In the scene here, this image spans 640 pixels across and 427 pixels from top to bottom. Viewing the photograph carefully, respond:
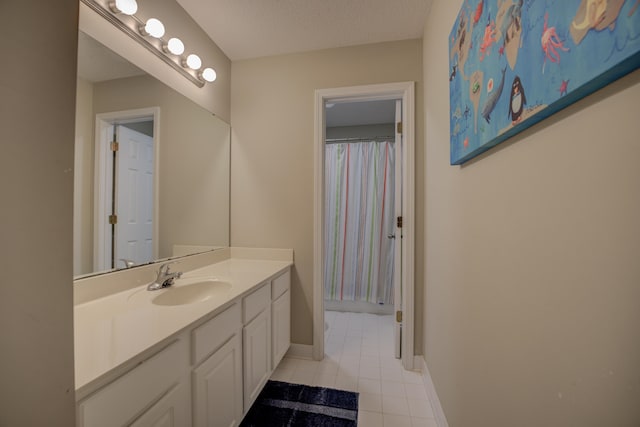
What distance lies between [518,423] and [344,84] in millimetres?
1956

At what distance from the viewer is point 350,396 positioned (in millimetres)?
1490

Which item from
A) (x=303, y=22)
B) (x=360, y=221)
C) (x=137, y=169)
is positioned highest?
(x=303, y=22)

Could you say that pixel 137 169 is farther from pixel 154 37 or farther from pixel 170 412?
pixel 170 412

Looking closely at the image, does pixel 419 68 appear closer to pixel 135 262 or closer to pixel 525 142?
pixel 525 142

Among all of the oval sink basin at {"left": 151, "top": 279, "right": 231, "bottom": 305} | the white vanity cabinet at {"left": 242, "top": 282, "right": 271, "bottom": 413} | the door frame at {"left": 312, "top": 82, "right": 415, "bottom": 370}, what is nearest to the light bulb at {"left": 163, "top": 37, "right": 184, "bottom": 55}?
the door frame at {"left": 312, "top": 82, "right": 415, "bottom": 370}

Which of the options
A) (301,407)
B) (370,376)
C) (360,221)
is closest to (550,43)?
(301,407)

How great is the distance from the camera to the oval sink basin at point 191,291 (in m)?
1.22

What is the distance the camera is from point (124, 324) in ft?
2.72

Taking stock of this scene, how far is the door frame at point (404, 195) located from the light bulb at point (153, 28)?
1.00 metres

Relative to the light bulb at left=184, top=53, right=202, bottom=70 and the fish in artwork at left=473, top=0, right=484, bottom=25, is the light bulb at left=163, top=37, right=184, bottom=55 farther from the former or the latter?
the fish in artwork at left=473, top=0, right=484, bottom=25

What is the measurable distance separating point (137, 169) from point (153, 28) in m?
0.73

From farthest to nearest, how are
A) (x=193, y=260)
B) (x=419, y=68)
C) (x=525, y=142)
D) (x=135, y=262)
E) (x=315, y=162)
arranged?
(x=315, y=162) < (x=419, y=68) < (x=193, y=260) < (x=135, y=262) < (x=525, y=142)

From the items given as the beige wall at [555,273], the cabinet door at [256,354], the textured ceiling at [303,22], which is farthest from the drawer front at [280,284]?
the textured ceiling at [303,22]

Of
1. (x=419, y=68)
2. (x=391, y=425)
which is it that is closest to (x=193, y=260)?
(x=391, y=425)
